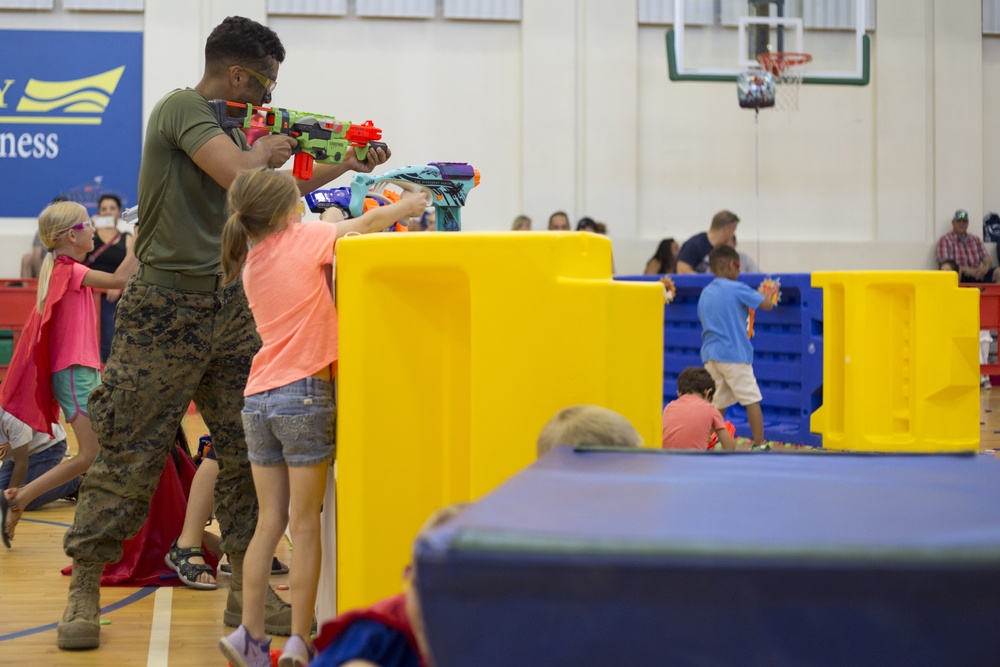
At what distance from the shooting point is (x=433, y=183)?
3.22m

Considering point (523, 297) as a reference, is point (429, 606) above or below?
below

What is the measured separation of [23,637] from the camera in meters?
3.29

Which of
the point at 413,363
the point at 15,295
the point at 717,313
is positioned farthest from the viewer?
the point at 15,295

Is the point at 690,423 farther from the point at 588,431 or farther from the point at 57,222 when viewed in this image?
the point at 588,431

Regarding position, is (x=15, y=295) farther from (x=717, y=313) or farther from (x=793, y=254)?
(x=793, y=254)

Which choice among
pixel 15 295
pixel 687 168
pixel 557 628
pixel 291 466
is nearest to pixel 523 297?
pixel 291 466

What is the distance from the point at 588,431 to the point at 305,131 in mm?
1557

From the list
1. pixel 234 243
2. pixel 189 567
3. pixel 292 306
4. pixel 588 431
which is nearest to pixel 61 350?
pixel 189 567

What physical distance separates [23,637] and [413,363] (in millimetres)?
1629

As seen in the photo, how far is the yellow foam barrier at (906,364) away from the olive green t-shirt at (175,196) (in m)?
4.33

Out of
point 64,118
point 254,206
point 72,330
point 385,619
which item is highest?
point 64,118

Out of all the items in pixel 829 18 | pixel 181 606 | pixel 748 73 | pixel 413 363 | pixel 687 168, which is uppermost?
pixel 829 18

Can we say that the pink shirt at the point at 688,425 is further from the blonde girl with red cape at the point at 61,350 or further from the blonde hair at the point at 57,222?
the blonde hair at the point at 57,222

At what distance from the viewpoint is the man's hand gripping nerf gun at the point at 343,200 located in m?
3.37
